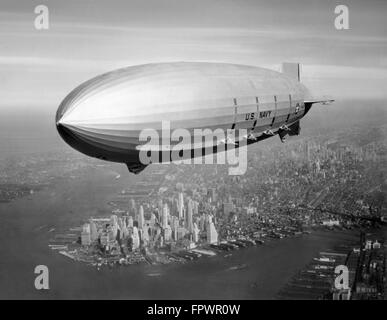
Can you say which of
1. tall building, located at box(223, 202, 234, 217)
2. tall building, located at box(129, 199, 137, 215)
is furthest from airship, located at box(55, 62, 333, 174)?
tall building, located at box(129, 199, 137, 215)

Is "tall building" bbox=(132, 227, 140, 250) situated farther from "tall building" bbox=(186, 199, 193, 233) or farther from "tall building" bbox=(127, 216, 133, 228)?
"tall building" bbox=(186, 199, 193, 233)

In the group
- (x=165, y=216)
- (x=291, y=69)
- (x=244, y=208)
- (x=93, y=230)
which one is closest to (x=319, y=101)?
(x=291, y=69)

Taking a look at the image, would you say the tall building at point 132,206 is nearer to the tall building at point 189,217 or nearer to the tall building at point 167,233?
the tall building at point 167,233

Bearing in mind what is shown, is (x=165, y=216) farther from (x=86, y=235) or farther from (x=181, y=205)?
(x=86, y=235)
